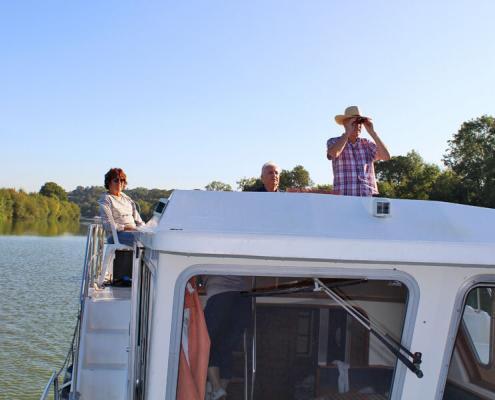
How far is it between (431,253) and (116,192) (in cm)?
484

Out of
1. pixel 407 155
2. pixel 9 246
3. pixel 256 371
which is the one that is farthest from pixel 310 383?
pixel 407 155

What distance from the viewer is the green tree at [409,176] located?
4225cm

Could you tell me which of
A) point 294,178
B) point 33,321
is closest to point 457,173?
point 33,321

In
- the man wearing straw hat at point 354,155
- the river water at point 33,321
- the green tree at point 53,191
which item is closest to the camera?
the man wearing straw hat at point 354,155

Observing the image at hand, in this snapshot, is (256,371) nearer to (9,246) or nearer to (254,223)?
(254,223)

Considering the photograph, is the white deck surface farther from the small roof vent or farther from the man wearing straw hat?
the small roof vent

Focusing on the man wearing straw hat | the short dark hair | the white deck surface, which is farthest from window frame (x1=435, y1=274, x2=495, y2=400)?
the short dark hair

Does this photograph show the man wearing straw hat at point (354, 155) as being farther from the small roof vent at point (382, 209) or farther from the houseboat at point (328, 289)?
the small roof vent at point (382, 209)

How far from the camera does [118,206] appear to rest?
21.6 feet

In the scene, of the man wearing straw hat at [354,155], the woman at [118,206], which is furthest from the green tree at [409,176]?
the man wearing straw hat at [354,155]

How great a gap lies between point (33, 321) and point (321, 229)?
15.2 m

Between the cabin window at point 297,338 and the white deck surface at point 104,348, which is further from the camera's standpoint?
the white deck surface at point 104,348

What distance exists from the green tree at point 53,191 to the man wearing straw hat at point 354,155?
11734 centimetres

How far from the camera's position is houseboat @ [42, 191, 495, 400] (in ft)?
7.90
